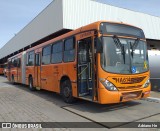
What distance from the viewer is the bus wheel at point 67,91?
9266 mm

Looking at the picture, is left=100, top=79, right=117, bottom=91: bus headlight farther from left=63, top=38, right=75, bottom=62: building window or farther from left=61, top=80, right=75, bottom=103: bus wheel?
left=61, top=80, right=75, bottom=103: bus wheel

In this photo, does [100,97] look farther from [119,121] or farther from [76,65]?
[76,65]

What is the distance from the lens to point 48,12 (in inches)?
932

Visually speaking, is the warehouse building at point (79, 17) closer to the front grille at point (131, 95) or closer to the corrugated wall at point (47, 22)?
the corrugated wall at point (47, 22)

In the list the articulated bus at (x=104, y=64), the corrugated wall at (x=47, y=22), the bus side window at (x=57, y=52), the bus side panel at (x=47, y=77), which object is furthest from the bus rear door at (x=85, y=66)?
the corrugated wall at (x=47, y=22)

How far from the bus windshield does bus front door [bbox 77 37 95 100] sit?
808mm

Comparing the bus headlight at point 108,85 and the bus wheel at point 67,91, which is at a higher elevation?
the bus headlight at point 108,85

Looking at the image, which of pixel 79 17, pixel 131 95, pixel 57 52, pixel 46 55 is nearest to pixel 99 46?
pixel 131 95

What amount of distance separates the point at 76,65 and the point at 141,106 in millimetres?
2848

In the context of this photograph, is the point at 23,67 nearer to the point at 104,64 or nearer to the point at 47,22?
the point at 47,22

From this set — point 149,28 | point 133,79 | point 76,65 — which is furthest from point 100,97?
point 149,28

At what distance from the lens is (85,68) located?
8352 millimetres

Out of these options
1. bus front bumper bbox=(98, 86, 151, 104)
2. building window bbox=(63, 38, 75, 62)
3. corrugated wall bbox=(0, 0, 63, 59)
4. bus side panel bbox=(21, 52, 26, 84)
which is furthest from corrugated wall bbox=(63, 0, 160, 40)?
bus front bumper bbox=(98, 86, 151, 104)

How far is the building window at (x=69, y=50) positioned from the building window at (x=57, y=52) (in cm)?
56
